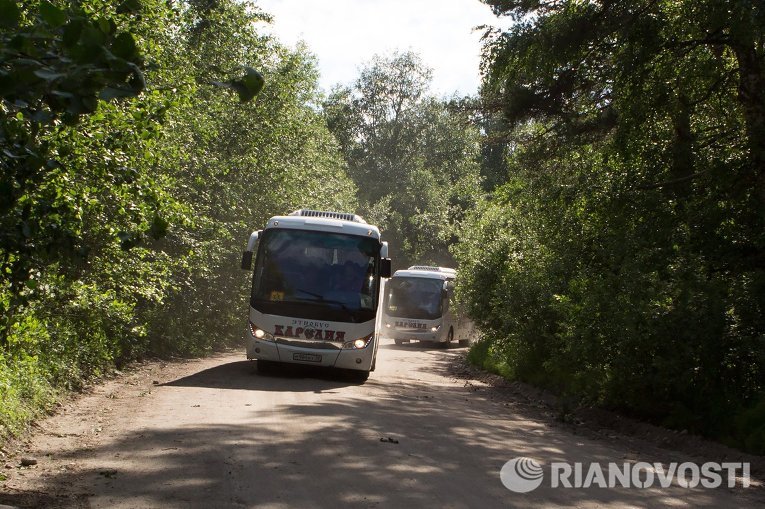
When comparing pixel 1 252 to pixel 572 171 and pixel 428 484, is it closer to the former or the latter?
pixel 428 484

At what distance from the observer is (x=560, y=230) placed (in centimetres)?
1766

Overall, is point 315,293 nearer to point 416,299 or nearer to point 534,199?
point 534,199

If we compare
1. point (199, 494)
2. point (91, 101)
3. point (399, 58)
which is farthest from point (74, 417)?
point (399, 58)

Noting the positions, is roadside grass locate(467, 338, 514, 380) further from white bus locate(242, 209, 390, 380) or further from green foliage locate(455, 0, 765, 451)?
white bus locate(242, 209, 390, 380)

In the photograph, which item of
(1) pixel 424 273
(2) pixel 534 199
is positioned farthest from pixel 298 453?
(1) pixel 424 273

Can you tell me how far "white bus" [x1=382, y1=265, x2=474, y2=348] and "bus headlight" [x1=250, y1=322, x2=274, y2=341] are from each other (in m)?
20.7

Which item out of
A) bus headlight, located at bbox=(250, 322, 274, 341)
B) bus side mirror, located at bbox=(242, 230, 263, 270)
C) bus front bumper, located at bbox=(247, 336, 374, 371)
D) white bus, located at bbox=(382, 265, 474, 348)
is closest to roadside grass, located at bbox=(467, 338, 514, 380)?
bus front bumper, located at bbox=(247, 336, 374, 371)

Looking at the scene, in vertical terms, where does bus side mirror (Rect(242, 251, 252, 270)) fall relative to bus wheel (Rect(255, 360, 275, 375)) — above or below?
above

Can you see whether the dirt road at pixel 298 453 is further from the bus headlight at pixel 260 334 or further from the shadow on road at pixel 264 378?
the bus headlight at pixel 260 334

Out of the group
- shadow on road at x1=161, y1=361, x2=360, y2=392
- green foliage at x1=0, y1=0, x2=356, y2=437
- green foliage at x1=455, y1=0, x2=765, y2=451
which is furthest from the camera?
shadow on road at x1=161, y1=361, x2=360, y2=392

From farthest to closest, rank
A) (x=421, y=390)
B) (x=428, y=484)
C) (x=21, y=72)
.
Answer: (x=421, y=390) < (x=428, y=484) < (x=21, y=72)

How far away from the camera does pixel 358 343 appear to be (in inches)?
672

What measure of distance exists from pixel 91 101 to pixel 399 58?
76.1 m

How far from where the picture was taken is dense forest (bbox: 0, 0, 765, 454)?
21.7ft
